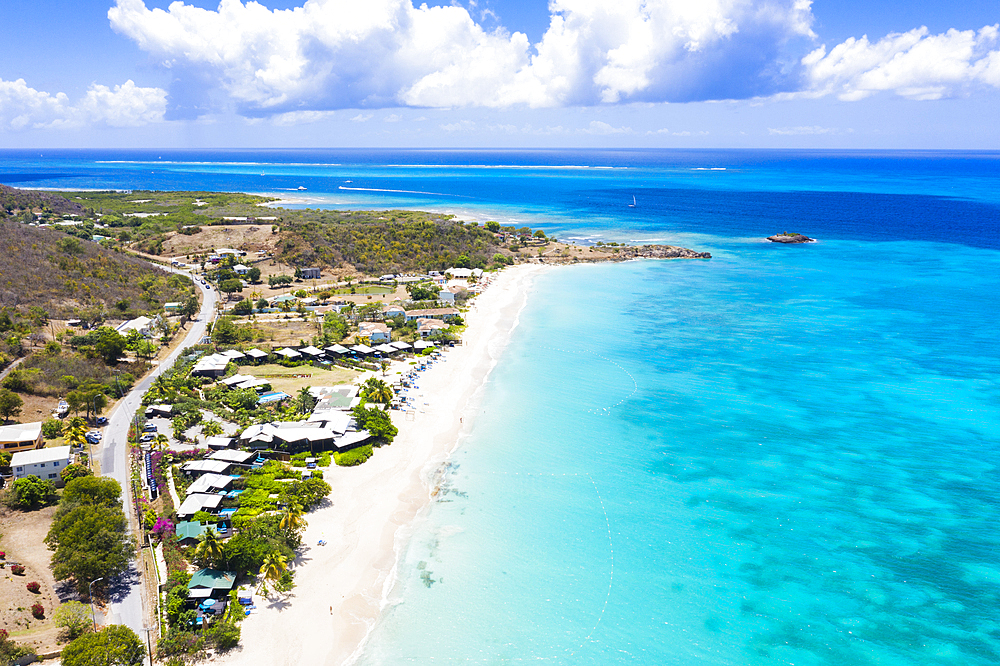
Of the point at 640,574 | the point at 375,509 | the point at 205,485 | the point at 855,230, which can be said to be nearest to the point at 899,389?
the point at 640,574

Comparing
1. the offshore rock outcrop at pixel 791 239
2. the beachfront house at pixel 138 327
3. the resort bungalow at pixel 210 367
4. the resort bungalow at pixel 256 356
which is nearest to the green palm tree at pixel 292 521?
the resort bungalow at pixel 210 367

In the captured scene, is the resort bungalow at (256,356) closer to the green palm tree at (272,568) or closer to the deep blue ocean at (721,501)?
the deep blue ocean at (721,501)

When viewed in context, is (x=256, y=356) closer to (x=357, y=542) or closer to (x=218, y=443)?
(x=218, y=443)

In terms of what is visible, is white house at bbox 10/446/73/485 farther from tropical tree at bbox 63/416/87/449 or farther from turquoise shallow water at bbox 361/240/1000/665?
turquoise shallow water at bbox 361/240/1000/665

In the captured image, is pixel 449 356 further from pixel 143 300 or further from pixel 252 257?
pixel 252 257

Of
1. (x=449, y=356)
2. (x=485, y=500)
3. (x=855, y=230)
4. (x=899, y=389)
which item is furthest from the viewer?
(x=855, y=230)

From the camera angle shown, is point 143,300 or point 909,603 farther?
point 143,300

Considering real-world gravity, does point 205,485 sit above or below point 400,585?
above
